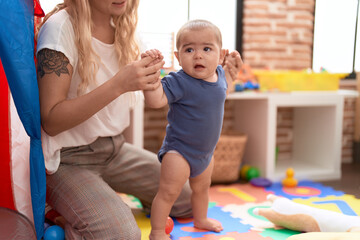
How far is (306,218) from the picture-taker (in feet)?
4.70

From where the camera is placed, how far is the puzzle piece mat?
57.4 inches

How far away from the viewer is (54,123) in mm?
1167

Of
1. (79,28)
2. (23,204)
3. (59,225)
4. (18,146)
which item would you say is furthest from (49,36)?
(59,225)

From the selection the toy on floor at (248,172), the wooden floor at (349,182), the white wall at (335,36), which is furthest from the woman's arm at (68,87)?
the white wall at (335,36)

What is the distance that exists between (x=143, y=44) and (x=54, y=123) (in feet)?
1.69

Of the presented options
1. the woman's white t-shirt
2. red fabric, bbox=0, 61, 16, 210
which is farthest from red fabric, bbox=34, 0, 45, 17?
red fabric, bbox=0, 61, 16, 210

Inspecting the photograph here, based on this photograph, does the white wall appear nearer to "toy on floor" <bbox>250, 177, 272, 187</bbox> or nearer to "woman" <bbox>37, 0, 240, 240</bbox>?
"toy on floor" <bbox>250, 177, 272, 187</bbox>

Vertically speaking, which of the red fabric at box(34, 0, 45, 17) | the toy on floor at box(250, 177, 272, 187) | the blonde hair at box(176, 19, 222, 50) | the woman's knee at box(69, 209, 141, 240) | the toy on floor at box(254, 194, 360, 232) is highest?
the red fabric at box(34, 0, 45, 17)

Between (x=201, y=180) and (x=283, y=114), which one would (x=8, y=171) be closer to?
(x=201, y=180)

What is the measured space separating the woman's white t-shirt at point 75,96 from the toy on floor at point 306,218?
0.68m

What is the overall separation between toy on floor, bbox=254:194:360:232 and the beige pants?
14.0 inches

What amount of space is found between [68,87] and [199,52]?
1.39 feet

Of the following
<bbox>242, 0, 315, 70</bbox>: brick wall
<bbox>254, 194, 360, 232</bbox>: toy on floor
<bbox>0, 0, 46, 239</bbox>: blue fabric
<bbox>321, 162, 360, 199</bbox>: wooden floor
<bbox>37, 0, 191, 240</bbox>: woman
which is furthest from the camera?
<bbox>242, 0, 315, 70</bbox>: brick wall

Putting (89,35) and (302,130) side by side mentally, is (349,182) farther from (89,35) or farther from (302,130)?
(89,35)
